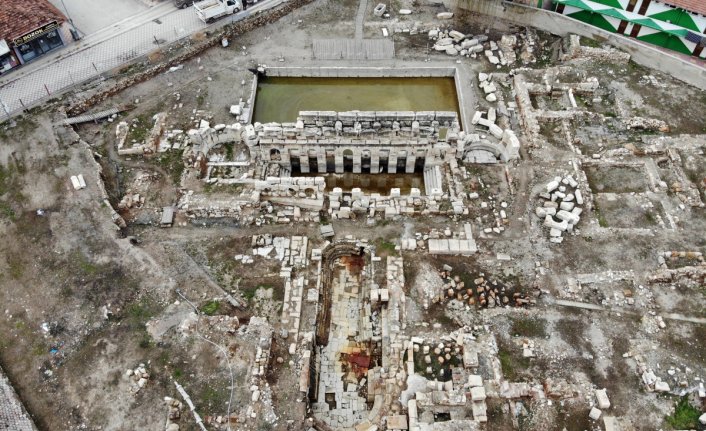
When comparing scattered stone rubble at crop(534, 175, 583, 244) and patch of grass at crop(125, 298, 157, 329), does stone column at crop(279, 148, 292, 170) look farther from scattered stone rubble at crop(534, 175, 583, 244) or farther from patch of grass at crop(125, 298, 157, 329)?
scattered stone rubble at crop(534, 175, 583, 244)

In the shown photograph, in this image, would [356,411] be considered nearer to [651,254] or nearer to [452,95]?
[651,254]

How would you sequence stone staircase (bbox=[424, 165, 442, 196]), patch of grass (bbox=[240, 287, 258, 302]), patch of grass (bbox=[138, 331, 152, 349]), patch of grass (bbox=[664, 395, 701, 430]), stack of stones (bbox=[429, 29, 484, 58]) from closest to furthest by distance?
patch of grass (bbox=[664, 395, 701, 430]) → patch of grass (bbox=[138, 331, 152, 349]) → patch of grass (bbox=[240, 287, 258, 302]) → stone staircase (bbox=[424, 165, 442, 196]) → stack of stones (bbox=[429, 29, 484, 58])

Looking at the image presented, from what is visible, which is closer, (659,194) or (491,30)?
(659,194)

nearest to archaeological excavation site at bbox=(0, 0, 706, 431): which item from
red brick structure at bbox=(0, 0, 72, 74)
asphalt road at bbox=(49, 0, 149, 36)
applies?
red brick structure at bbox=(0, 0, 72, 74)

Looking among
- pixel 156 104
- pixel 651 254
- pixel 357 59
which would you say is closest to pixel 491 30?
pixel 357 59

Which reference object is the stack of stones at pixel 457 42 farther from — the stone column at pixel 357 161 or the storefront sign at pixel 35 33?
the storefront sign at pixel 35 33
